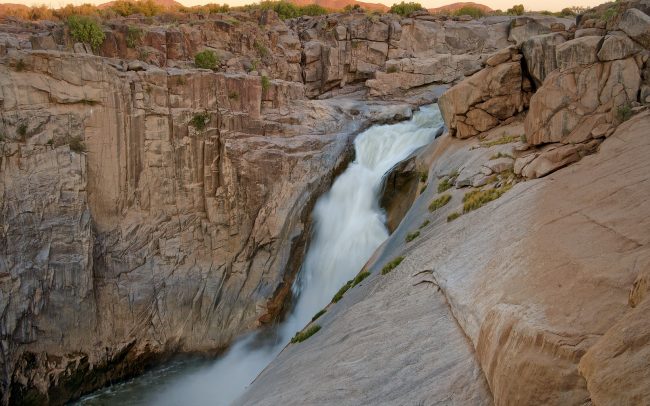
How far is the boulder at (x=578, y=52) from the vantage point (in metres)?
14.3

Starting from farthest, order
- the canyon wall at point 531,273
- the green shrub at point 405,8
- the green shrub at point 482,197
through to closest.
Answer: the green shrub at point 405,8 < the green shrub at point 482,197 < the canyon wall at point 531,273

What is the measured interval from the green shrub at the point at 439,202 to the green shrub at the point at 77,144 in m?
14.0

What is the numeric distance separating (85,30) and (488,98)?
1865cm

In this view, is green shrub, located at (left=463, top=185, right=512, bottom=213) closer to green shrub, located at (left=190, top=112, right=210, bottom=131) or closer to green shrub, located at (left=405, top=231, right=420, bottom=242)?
green shrub, located at (left=405, top=231, right=420, bottom=242)

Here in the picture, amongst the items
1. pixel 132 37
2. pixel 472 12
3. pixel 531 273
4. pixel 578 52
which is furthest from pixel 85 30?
pixel 472 12

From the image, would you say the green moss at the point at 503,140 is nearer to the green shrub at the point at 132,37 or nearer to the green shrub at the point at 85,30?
the green shrub at the point at 132,37

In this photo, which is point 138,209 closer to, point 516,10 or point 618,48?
point 618,48

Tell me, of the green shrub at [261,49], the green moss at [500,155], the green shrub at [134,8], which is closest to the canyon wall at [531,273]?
the green moss at [500,155]

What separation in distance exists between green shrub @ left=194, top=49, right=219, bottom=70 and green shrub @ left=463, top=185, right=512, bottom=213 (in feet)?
53.6

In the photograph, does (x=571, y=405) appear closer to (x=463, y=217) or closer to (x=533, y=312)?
(x=533, y=312)

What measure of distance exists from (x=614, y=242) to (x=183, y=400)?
16.6 meters

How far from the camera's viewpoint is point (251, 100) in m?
21.9

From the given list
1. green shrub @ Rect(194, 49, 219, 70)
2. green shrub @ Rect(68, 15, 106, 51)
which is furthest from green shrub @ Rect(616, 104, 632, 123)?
green shrub @ Rect(68, 15, 106, 51)

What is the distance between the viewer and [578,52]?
15.3 m
